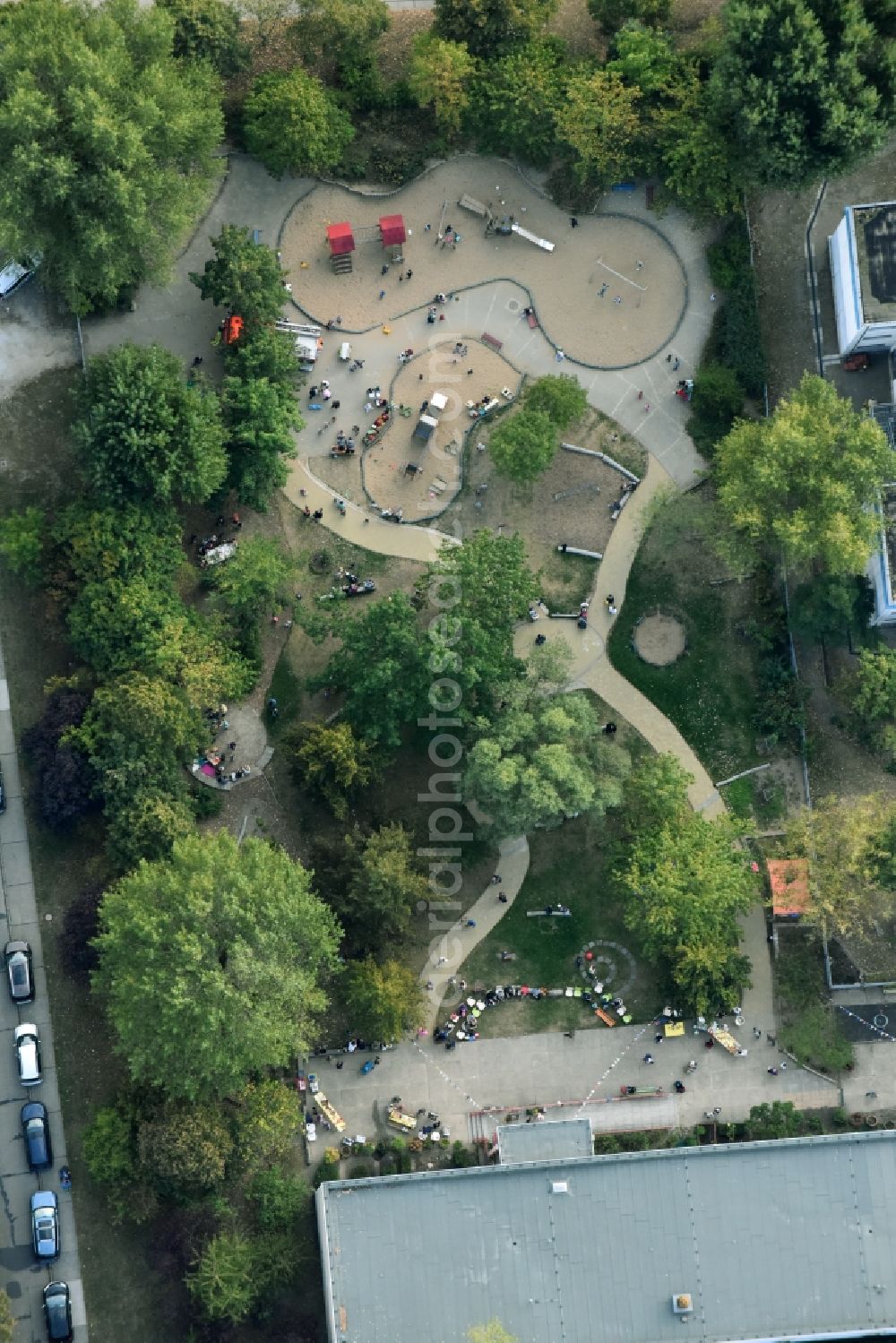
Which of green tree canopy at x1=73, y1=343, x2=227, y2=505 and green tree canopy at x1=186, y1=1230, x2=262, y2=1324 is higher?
green tree canopy at x1=73, y1=343, x2=227, y2=505

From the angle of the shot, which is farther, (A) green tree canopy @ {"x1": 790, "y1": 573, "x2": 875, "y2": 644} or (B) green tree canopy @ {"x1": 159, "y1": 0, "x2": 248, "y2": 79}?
(B) green tree canopy @ {"x1": 159, "y1": 0, "x2": 248, "y2": 79}

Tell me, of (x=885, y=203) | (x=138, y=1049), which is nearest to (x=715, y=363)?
(x=885, y=203)

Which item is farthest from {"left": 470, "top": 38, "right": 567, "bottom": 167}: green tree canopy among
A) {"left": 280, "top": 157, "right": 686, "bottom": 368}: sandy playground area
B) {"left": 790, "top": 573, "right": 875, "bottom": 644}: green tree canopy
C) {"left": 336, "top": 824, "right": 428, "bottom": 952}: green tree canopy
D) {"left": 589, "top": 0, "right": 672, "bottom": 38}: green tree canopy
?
{"left": 336, "top": 824, "right": 428, "bottom": 952}: green tree canopy

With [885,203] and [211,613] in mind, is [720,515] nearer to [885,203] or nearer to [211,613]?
[885,203]

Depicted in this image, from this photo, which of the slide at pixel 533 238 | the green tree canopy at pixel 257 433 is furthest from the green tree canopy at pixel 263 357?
the slide at pixel 533 238

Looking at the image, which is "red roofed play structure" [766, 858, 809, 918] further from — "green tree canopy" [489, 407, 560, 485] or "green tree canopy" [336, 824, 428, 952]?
"green tree canopy" [489, 407, 560, 485]
